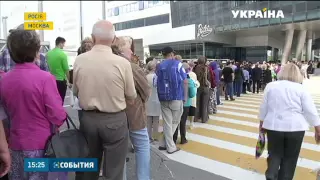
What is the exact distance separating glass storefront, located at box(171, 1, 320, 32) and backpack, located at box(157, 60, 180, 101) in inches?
1425

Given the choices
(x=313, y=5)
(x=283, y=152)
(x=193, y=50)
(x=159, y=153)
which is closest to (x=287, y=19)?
(x=313, y=5)

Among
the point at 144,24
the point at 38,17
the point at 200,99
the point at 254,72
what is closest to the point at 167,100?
the point at 200,99

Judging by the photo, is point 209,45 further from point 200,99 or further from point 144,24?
point 200,99

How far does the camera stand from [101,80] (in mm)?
2953

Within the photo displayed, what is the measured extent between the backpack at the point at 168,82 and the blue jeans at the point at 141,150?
1771 millimetres

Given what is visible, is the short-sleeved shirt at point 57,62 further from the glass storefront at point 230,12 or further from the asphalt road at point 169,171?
the glass storefront at point 230,12

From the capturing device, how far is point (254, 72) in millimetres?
17312

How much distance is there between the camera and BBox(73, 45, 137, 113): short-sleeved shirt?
2.96 m

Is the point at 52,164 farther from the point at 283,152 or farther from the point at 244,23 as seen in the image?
the point at 244,23

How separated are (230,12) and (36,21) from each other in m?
37.5

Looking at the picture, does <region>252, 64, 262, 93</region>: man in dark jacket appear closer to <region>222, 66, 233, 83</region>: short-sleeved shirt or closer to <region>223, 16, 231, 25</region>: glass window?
<region>222, 66, 233, 83</region>: short-sleeved shirt

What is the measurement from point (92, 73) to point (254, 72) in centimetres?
1547

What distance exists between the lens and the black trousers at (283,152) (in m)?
3.92

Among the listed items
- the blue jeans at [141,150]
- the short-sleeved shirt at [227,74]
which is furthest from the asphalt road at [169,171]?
the short-sleeved shirt at [227,74]
